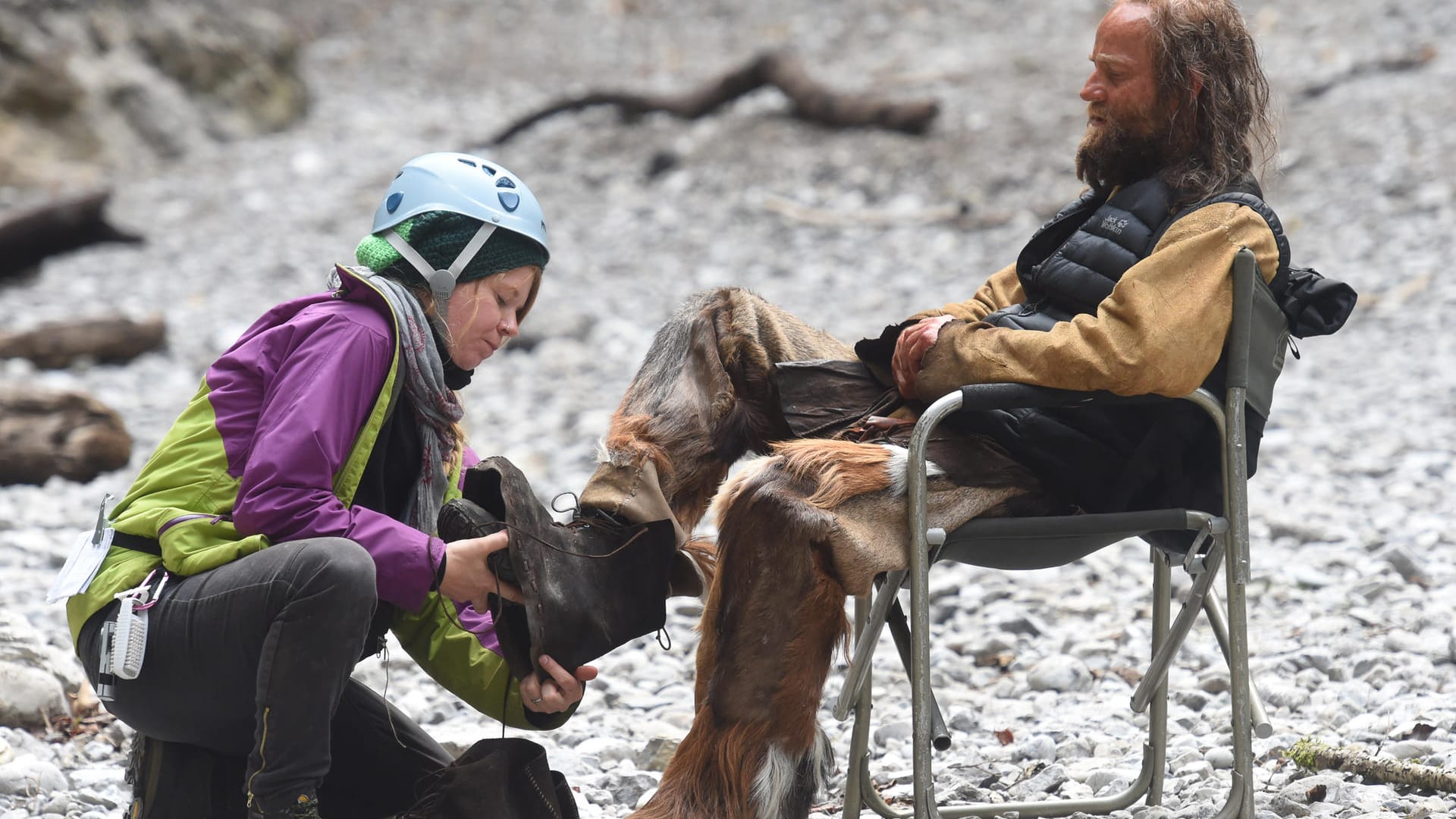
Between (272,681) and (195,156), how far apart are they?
48.7 ft

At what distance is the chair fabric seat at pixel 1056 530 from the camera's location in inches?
112

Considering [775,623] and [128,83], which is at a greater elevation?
[128,83]

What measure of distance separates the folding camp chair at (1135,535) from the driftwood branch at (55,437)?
4.96m

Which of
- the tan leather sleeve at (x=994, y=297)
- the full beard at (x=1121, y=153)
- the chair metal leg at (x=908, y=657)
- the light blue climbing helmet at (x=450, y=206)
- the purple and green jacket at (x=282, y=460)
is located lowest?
the chair metal leg at (x=908, y=657)

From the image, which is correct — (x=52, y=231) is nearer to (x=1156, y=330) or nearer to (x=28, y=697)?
(x=28, y=697)

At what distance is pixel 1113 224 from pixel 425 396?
1450 mm

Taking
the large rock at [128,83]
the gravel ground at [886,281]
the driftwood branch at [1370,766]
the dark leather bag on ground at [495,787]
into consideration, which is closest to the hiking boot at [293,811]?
the dark leather bag on ground at [495,787]

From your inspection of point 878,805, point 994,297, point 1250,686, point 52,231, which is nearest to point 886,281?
point 52,231

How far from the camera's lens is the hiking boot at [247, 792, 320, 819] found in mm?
2562

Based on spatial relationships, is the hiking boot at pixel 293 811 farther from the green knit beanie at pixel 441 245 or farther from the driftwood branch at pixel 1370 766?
the driftwood branch at pixel 1370 766

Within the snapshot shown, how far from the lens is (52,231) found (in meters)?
11.6

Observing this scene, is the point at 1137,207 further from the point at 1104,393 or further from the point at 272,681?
the point at 272,681

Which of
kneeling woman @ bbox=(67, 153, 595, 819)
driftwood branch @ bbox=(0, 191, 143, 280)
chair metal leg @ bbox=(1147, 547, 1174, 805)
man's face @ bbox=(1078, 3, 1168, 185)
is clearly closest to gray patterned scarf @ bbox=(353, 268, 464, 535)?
kneeling woman @ bbox=(67, 153, 595, 819)

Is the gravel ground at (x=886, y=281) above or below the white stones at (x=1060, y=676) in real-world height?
above
